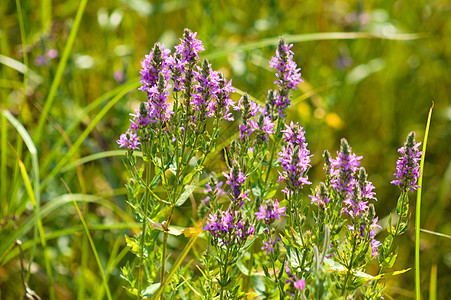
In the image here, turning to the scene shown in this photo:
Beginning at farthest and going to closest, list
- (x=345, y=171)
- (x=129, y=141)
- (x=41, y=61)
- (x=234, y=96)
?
(x=234, y=96) < (x=41, y=61) < (x=129, y=141) < (x=345, y=171)

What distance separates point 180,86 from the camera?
5.12 ft

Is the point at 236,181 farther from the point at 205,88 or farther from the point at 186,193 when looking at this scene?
the point at 205,88

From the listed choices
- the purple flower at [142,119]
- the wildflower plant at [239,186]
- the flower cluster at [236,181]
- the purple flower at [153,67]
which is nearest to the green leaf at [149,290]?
the wildflower plant at [239,186]

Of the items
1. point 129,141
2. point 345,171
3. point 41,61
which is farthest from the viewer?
point 41,61

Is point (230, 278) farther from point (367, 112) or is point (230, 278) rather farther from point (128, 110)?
point (367, 112)

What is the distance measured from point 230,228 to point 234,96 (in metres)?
2.57

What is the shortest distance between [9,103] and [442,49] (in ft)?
11.9

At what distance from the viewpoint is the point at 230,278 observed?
1.58 m

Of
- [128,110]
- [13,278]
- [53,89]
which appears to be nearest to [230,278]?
[53,89]

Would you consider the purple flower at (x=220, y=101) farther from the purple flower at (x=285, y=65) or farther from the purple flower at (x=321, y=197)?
the purple flower at (x=321, y=197)

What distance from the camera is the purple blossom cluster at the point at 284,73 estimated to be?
1.66 metres

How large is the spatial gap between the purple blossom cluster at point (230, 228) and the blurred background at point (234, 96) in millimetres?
1457

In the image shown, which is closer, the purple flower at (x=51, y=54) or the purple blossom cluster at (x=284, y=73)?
the purple blossom cluster at (x=284, y=73)

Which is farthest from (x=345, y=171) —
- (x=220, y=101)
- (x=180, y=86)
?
(x=180, y=86)
